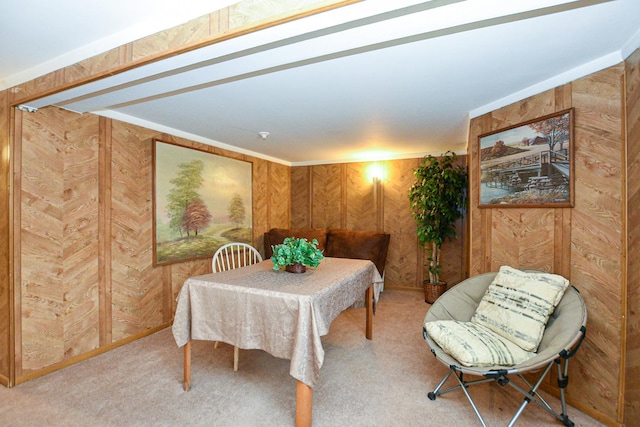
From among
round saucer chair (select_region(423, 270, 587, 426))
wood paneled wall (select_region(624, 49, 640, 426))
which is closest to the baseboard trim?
round saucer chair (select_region(423, 270, 587, 426))

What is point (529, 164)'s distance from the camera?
223 centimetres

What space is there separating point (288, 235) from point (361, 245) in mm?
1188

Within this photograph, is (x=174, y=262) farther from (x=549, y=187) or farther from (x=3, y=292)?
(x=549, y=187)

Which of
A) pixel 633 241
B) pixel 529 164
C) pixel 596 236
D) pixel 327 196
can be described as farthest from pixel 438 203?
pixel 633 241

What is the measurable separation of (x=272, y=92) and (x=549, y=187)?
222 cm

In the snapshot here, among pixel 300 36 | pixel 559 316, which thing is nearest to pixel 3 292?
pixel 300 36

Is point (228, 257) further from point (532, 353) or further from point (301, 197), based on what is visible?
point (532, 353)

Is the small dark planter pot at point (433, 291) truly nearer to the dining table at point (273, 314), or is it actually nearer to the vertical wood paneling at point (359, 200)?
the vertical wood paneling at point (359, 200)

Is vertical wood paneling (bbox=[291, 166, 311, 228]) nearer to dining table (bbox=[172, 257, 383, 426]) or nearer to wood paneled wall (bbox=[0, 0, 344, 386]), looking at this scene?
wood paneled wall (bbox=[0, 0, 344, 386])

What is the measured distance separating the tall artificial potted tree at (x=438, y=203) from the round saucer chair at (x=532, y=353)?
5.70 ft

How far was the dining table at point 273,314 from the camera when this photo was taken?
64.9 inches

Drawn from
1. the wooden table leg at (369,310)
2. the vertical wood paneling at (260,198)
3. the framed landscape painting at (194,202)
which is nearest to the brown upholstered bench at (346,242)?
the vertical wood paneling at (260,198)

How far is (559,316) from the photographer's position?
1.75 metres

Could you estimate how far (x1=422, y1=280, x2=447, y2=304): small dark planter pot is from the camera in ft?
13.4
